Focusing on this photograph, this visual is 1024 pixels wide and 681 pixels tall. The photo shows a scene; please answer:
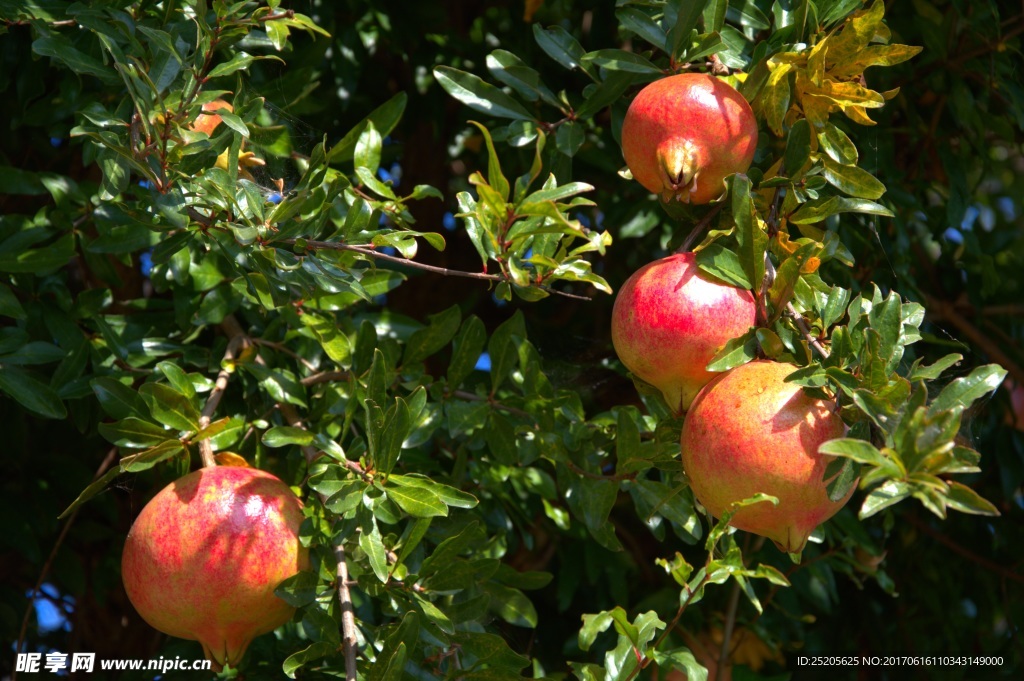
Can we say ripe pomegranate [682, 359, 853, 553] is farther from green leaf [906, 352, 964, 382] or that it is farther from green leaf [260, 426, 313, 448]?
green leaf [260, 426, 313, 448]

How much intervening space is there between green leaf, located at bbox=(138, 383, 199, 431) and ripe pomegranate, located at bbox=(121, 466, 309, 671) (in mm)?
76

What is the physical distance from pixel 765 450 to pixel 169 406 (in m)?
0.59

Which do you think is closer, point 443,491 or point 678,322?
point 678,322

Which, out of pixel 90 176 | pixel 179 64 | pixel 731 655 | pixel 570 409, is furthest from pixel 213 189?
pixel 731 655

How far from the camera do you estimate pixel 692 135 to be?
0.92m

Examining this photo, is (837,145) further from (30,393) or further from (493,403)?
(30,393)

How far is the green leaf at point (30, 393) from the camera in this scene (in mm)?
1115

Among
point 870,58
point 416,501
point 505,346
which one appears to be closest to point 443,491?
point 416,501

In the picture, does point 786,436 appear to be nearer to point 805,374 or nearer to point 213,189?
point 805,374

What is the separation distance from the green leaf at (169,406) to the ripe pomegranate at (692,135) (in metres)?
0.50

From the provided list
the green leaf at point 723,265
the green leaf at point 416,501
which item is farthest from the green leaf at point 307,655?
the green leaf at point 723,265

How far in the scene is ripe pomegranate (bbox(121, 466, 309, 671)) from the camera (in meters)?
0.93

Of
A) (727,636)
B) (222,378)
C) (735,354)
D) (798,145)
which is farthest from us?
(727,636)

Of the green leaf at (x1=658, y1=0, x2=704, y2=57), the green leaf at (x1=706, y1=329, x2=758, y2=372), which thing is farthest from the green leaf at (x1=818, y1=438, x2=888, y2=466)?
the green leaf at (x1=658, y1=0, x2=704, y2=57)
